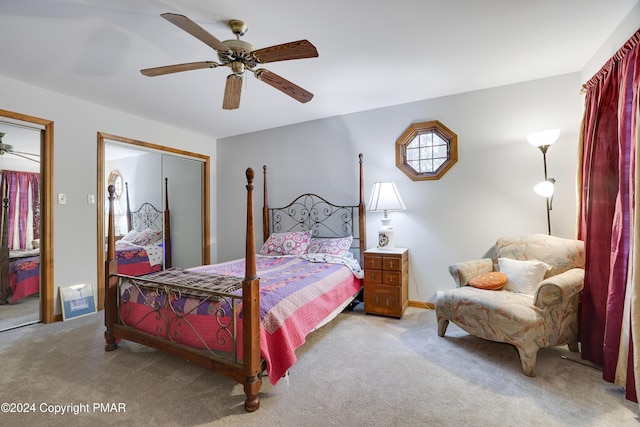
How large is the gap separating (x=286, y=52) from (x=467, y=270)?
2432mm

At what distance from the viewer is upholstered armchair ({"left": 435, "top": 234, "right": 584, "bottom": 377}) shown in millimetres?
1959

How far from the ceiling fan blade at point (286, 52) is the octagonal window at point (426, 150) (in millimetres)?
2043

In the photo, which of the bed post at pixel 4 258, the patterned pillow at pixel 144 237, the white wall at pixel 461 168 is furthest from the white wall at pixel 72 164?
the white wall at pixel 461 168

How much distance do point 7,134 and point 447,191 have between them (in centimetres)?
478

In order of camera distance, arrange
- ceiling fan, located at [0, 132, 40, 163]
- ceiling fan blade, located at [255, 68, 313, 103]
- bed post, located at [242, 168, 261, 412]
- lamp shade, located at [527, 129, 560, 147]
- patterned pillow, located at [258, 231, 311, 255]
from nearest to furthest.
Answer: bed post, located at [242, 168, 261, 412], ceiling fan blade, located at [255, 68, 313, 103], lamp shade, located at [527, 129, 560, 147], ceiling fan, located at [0, 132, 40, 163], patterned pillow, located at [258, 231, 311, 255]

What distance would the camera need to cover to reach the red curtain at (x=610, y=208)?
173 centimetres

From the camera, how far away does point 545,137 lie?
8.51ft

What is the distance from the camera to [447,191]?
3312 mm

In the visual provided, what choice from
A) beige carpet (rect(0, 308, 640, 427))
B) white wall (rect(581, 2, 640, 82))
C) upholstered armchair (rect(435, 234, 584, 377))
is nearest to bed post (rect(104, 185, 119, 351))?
beige carpet (rect(0, 308, 640, 427))

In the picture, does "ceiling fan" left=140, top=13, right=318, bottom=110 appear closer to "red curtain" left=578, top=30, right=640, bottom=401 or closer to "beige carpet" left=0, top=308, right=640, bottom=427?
"red curtain" left=578, top=30, right=640, bottom=401

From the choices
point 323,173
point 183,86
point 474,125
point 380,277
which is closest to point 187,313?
point 380,277

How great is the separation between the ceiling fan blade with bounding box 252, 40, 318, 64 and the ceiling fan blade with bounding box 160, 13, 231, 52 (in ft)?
0.76

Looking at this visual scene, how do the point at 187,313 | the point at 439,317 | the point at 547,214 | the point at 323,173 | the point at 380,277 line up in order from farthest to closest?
the point at 323,173 → the point at 380,277 → the point at 547,214 → the point at 439,317 → the point at 187,313

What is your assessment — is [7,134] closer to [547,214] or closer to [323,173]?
[323,173]
